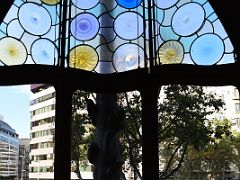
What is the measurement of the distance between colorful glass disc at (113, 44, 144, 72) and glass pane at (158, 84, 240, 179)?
4.80ft

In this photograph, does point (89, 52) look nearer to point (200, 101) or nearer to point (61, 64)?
point (61, 64)

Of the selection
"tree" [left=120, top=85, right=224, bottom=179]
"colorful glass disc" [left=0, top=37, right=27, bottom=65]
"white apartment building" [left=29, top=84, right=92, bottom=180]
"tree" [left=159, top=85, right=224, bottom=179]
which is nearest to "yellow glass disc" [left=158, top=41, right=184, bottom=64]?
"white apartment building" [left=29, top=84, right=92, bottom=180]

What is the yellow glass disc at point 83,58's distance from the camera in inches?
142

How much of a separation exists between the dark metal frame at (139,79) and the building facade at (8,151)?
478 millimetres

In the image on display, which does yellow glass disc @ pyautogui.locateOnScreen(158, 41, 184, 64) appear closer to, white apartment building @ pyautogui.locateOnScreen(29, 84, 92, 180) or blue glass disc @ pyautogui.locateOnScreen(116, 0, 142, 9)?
blue glass disc @ pyautogui.locateOnScreen(116, 0, 142, 9)

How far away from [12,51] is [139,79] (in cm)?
112

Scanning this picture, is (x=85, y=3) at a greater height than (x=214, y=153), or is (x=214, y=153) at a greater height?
(x=85, y=3)

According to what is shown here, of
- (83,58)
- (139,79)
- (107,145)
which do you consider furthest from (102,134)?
(83,58)

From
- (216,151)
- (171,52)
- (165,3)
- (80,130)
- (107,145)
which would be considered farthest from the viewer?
(216,151)

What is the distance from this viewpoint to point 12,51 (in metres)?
3.56

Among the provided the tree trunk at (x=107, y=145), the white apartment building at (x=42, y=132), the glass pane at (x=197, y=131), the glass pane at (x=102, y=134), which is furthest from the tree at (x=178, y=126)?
the tree trunk at (x=107, y=145)

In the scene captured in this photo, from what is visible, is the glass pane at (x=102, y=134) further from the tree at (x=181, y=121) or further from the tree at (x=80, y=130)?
the tree at (x=181, y=121)

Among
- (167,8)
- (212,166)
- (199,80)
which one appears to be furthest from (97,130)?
(212,166)

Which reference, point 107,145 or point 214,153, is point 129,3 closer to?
point 107,145
